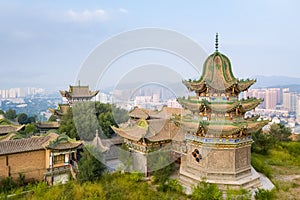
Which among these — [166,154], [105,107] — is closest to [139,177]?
[166,154]

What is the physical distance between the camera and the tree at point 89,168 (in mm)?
11891

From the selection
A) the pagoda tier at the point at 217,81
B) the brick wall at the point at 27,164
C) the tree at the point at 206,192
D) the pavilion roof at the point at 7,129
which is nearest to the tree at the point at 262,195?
the tree at the point at 206,192

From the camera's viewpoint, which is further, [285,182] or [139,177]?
[285,182]

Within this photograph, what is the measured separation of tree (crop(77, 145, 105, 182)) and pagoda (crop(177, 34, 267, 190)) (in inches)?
155

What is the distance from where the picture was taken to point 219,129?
11.2 meters

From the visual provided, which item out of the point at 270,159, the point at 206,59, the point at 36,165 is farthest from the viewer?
the point at 270,159

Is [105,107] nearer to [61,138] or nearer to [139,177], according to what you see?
[61,138]

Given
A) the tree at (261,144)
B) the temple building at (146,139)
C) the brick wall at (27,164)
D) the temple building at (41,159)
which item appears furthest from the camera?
the tree at (261,144)

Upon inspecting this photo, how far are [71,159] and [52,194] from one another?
3385 millimetres

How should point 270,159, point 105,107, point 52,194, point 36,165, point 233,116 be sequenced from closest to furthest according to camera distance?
point 52,194
point 233,116
point 36,165
point 270,159
point 105,107

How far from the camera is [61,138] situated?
13781 mm

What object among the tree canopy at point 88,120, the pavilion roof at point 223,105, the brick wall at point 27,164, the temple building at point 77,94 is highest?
the temple building at point 77,94

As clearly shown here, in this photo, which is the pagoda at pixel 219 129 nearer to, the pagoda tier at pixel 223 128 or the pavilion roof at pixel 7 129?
the pagoda tier at pixel 223 128

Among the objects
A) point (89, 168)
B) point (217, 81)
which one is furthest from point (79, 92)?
point (217, 81)
